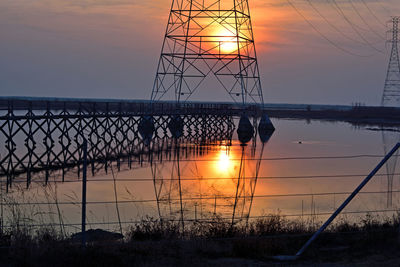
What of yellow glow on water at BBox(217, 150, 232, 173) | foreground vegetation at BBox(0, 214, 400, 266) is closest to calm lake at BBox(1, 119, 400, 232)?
yellow glow on water at BBox(217, 150, 232, 173)

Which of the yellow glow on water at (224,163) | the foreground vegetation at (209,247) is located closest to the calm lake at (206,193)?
the yellow glow on water at (224,163)

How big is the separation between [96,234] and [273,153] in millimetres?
23178

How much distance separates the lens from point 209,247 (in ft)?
26.3

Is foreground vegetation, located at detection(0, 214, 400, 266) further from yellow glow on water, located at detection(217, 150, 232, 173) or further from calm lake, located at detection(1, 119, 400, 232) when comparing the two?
yellow glow on water, located at detection(217, 150, 232, 173)

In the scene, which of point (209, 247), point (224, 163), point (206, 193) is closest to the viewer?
point (209, 247)

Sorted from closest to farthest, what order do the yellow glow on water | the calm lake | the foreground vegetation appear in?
1. the foreground vegetation
2. the calm lake
3. the yellow glow on water

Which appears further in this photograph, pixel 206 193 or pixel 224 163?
pixel 224 163

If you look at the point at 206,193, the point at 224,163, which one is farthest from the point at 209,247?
the point at 224,163

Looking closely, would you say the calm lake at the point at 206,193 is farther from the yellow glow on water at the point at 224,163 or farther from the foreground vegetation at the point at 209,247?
the foreground vegetation at the point at 209,247

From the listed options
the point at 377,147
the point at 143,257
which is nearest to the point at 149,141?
the point at 377,147

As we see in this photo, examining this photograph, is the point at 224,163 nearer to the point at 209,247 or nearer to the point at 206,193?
the point at 206,193

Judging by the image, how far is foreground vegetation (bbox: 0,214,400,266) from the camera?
23.5 feet

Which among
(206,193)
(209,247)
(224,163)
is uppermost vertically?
(224,163)

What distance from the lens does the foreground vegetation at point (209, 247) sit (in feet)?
23.5
